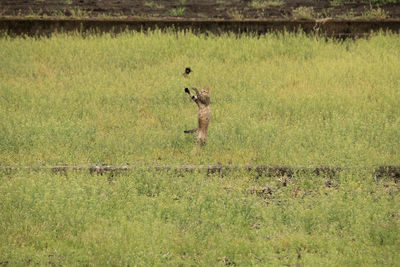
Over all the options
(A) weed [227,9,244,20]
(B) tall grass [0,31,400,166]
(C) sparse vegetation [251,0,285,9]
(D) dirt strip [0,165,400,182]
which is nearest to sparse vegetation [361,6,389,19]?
(B) tall grass [0,31,400,166]

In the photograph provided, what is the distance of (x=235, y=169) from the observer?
7.77 metres

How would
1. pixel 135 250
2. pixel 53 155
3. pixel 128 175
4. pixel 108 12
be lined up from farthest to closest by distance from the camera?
pixel 108 12, pixel 53 155, pixel 128 175, pixel 135 250

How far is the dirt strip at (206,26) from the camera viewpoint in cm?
1541

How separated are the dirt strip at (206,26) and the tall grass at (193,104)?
0.42 metres

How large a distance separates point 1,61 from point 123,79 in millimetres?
2868

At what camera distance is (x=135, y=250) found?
18.2 feet

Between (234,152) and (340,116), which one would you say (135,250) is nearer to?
(234,152)

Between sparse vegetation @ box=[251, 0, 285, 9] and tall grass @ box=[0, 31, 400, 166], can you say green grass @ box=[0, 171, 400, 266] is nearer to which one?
tall grass @ box=[0, 31, 400, 166]

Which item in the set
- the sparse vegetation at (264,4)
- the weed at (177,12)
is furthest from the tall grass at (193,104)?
the sparse vegetation at (264,4)

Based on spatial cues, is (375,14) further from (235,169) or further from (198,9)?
(235,169)

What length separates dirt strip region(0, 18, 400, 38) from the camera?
15.4 metres

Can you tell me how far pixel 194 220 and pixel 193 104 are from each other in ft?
17.5

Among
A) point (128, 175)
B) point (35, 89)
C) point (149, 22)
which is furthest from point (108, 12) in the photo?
point (128, 175)

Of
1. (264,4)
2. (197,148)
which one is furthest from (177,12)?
(197,148)
